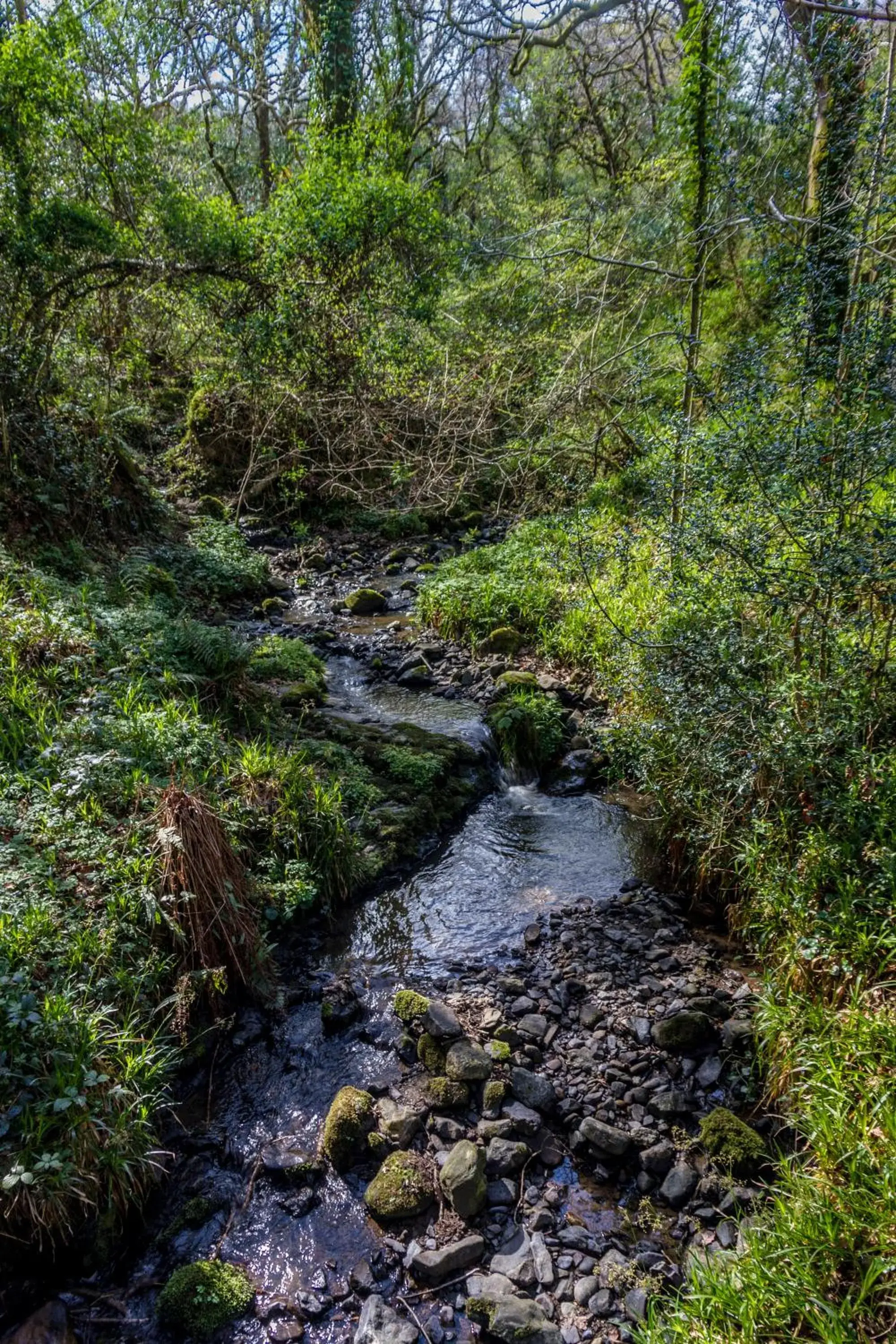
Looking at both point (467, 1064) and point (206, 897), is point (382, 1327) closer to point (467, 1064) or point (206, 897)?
point (467, 1064)

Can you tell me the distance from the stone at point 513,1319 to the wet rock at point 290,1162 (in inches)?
35.0

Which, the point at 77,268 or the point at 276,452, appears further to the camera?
the point at 276,452

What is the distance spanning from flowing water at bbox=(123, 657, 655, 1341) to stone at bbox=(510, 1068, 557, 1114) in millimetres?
328

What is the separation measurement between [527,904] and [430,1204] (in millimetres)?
2246

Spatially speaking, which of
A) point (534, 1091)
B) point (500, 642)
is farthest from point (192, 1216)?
point (500, 642)

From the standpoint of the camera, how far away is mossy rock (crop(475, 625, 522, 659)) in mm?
8406

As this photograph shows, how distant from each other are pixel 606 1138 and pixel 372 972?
1713mm

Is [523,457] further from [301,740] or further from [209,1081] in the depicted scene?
[209,1081]

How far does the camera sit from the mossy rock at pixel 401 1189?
3100mm

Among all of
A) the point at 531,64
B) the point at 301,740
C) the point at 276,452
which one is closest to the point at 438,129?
the point at 531,64

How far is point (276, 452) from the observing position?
12.3 m

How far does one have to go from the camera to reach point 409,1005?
4102 millimetres

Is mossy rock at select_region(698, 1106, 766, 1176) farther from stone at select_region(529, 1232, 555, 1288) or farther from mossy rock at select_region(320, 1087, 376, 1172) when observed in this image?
mossy rock at select_region(320, 1087, 376, 1172)

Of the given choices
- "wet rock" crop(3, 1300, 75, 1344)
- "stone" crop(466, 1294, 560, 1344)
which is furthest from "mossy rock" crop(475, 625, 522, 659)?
"wet rock" crop(3, 1300, 75, 1344)
